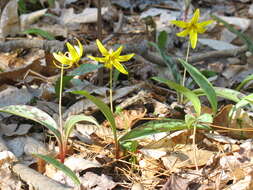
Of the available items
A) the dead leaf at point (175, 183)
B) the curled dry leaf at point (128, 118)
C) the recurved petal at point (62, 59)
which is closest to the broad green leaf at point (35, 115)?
the recurved petal at point (62, 59)

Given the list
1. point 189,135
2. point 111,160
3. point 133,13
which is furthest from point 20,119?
point 133,13

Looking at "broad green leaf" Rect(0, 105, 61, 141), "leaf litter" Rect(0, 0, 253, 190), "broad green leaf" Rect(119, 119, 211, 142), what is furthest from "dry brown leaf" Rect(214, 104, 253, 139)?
"broad green leaf" Rect(0, 105, 61, 141)

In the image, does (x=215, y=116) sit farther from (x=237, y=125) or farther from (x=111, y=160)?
(x=111, y=160)

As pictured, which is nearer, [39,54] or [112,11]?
[39,54]

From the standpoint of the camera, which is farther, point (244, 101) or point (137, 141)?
point (244, 101)

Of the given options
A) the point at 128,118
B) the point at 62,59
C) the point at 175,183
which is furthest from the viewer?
the point at 128,118

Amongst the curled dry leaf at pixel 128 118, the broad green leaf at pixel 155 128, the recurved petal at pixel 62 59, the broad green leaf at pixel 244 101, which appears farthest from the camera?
the curled dry leaf at pixel 128 118

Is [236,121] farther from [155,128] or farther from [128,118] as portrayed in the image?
[128,118]

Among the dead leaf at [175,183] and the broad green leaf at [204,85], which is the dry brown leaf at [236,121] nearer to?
the broad green leaf at [204,85]

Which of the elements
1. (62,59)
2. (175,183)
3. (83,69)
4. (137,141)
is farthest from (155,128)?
(83,69)
